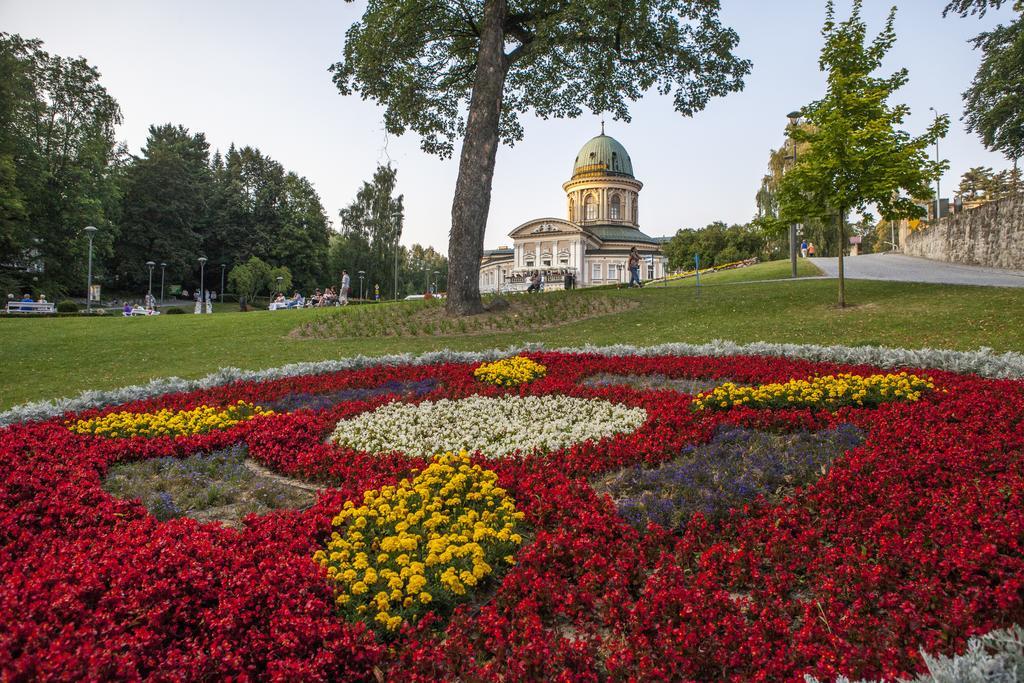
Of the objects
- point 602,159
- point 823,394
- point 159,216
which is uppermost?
point 602,159

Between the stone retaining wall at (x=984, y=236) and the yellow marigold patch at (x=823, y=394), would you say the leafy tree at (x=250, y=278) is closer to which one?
the stone retaining wall at (x=984, y=236)

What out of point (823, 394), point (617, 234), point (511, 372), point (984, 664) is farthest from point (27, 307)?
point (617, 234)

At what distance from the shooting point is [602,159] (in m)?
84.8

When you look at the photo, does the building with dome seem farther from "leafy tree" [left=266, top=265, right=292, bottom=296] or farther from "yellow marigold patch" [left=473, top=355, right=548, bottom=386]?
"yellow marigold patch" [left=473, top=355, right=548, bottom=386]

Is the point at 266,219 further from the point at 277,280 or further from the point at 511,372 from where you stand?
the point at 511,372

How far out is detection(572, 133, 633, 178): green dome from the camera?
84625 mm

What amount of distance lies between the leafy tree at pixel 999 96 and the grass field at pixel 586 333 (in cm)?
1093

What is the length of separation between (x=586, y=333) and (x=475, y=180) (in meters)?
5.62

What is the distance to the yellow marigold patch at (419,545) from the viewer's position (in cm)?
278

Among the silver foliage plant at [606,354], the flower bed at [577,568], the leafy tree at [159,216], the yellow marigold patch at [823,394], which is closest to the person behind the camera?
the flower bed at [577,568]

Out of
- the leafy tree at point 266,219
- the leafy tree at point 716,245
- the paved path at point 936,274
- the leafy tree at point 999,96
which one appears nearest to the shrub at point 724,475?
the paved path at point 936,274

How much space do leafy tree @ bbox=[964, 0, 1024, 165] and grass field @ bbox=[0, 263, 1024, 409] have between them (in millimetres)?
10929

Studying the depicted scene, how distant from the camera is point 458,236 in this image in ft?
54.2

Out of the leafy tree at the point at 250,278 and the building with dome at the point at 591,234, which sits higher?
the building with dome at the point at 591,234
